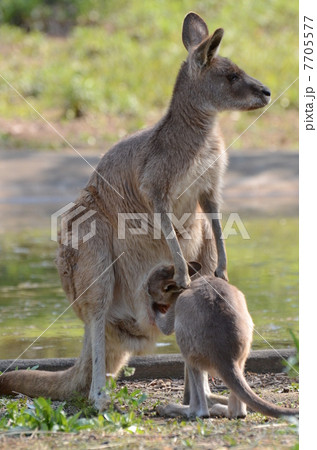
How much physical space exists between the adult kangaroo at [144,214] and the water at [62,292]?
1041mm

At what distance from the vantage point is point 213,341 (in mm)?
3861

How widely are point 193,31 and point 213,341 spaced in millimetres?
1815

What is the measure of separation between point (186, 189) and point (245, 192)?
819cm

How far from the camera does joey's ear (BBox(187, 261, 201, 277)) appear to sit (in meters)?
4.57

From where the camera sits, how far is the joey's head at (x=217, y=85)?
450cm

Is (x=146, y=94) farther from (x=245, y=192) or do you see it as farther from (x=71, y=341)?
(x=71, y=341)

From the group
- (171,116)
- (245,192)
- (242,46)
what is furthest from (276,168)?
(171,116)

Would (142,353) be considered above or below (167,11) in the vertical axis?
below

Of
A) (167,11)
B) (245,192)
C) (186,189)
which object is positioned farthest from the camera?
(167,11)

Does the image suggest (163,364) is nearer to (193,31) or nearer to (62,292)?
(193,31)

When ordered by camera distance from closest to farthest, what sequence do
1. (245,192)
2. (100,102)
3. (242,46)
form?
(245,192), (100,102), (242,46)

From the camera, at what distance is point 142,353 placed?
464cm

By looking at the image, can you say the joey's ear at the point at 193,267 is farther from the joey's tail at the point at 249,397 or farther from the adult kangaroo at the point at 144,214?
the joey's tail at the point at 249,397

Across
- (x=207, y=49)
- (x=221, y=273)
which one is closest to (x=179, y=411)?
(x=221, y=273)
